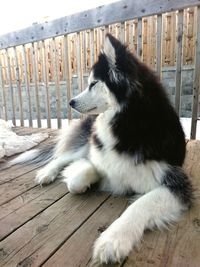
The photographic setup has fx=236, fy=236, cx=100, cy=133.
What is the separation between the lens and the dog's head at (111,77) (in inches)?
48.4

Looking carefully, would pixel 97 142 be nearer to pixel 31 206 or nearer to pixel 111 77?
pixel 111 77

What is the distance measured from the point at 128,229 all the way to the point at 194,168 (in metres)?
0.99

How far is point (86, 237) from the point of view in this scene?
38.9 inches

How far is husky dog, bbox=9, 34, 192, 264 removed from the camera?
1.17 metres

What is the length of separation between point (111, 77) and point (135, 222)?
73cm

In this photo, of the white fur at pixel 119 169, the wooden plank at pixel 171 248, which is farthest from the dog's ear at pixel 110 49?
the wooden plank at pixel 171 248

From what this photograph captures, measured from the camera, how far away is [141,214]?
3.32 feet

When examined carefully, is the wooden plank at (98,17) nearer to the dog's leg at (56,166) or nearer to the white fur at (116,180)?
the white fur at (116,180)

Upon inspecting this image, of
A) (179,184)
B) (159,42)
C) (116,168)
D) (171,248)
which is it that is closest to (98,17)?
(159,42)

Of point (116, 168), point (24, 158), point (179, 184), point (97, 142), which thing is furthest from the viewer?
point (24, 158)

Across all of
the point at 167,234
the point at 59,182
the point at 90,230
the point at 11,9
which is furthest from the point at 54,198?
the point at 11,9

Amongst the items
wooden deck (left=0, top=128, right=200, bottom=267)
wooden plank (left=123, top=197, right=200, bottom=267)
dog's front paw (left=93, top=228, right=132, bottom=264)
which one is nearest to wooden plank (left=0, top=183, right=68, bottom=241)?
wooden deck (left=0, top=128, right=200, bottom=267)

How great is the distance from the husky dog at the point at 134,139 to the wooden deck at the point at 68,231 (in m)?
0.08

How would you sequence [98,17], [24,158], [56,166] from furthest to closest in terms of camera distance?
[98,17]
[24,158]
[56,166]
